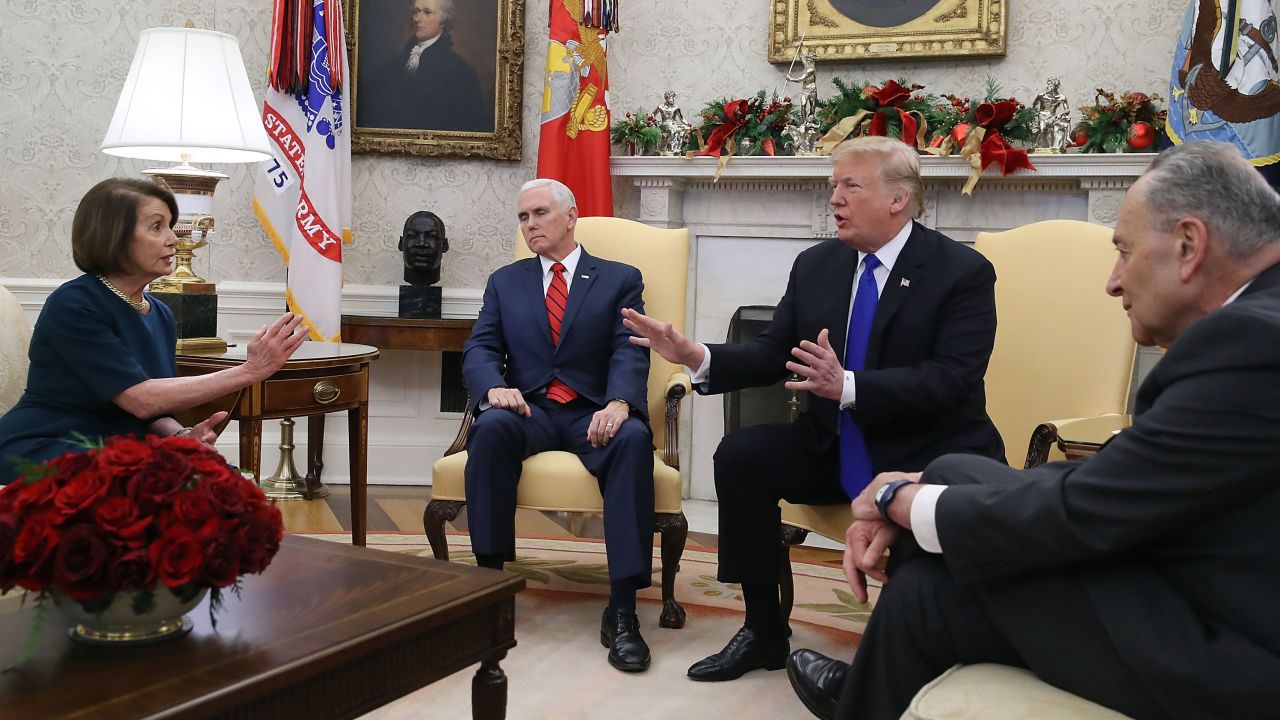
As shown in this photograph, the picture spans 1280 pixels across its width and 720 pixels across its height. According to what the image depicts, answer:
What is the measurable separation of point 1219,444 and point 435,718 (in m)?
1.75

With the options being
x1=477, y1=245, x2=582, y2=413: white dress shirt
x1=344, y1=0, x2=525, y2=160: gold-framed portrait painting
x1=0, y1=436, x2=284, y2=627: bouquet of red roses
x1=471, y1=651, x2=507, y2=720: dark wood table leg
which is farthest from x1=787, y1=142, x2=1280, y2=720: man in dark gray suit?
x1=344, y1=0, x2=525, y2=160: gold-framed portrait painting

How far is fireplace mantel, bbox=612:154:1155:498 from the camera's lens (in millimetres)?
4328

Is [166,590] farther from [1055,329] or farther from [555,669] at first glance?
[1055,329]

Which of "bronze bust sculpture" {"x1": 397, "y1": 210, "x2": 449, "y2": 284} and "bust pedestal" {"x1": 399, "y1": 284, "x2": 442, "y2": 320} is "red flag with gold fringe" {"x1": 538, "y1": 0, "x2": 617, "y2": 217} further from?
"bust pedestal" {"x1": 399, "y1": 284, "x2": 442, "y2": 320}

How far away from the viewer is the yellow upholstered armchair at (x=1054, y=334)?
3.24 meters

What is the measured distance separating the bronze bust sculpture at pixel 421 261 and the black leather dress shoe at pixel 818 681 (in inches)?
121

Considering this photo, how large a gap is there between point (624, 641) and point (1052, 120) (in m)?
2.70

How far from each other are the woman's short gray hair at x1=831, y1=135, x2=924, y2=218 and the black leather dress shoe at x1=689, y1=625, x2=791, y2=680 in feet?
3.79

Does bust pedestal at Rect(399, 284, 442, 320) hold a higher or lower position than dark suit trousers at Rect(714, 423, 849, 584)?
higher

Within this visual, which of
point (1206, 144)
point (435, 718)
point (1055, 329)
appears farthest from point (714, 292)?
point (1206, 144)

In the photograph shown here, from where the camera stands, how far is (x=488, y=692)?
196 centimetres

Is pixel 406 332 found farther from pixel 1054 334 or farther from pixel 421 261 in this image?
pixel 1054 334

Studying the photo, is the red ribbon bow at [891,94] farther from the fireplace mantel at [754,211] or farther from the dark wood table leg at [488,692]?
the dark wood table leg at [488,692]

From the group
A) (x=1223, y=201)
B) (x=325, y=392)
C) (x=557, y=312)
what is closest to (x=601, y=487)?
(x=557, y=312)
